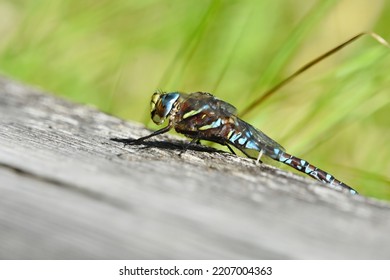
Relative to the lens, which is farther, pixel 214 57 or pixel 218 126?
pixel 214 57

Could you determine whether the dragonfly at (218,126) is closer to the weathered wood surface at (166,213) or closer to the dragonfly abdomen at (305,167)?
the dragonfly abdomen at (305,167)

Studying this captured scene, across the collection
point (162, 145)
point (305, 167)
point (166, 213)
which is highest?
point (305, 167)

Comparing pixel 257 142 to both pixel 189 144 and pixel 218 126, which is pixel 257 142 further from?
pixel 189 144

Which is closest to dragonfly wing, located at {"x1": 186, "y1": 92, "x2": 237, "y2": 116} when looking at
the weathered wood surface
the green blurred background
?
the green blurred background

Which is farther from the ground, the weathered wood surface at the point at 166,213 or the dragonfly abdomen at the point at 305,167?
the dragonfly abdomen at the point at 305,167

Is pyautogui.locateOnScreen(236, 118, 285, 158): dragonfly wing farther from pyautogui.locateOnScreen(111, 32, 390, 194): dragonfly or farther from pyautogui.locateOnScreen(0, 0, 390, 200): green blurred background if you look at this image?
pyautogui.locateOnScreen(0, 0, 390, 200): green blurred background

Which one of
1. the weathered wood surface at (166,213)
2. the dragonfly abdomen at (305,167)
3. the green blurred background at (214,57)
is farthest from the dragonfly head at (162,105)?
the weathered wood surface at (166,213)

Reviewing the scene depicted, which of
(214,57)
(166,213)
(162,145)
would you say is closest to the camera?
(166,213)

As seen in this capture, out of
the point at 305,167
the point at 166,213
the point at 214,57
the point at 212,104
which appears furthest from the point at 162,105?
the point at 214,57
